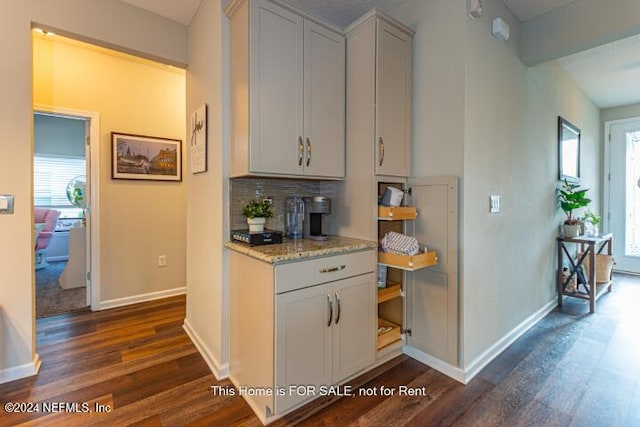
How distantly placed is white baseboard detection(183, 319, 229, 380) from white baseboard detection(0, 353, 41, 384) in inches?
39.0

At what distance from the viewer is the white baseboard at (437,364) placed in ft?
6.54

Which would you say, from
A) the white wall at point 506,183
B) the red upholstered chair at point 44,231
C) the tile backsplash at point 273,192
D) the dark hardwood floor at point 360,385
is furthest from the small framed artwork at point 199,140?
the red upholstered chair at point 44,231

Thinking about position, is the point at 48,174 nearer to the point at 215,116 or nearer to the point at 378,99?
the point at 215,116

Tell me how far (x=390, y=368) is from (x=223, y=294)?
127cm

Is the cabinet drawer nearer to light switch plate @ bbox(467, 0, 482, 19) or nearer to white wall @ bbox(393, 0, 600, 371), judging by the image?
white wall @ bbox(393, 0, 600, 371)

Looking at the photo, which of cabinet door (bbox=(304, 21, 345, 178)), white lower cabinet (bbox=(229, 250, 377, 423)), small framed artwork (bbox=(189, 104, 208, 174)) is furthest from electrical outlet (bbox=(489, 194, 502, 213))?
small framed artwork (bbox=(189, 104, 208, 174))

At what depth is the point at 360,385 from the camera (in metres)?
1.94

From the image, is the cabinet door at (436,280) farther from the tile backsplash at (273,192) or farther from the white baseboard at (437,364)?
the tile backsplash at (273,192)

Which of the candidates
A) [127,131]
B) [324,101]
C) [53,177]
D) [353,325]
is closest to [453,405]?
[353,325]

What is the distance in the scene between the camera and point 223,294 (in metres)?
2.04

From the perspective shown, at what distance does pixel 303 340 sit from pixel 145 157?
2.95 m

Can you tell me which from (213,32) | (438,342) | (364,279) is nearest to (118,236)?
(213,32)

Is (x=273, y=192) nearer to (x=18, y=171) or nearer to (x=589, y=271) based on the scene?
(x=18, y=171)

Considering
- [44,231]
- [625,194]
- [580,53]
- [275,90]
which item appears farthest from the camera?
[44,231]
